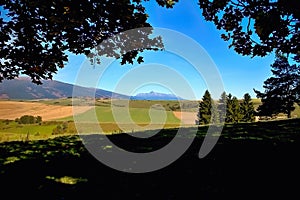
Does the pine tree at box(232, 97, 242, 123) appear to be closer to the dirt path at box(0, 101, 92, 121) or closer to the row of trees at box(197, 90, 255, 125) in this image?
the row of trees at box(197, 90, 255, 125)

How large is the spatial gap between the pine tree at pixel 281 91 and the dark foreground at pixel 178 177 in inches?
2148

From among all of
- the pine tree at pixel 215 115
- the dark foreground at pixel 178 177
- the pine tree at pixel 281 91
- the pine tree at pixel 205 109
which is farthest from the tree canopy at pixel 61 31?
the pine tree at pixel 215 115

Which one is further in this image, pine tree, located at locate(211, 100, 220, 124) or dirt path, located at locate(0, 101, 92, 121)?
pine tree, located at locate(211, 100, 220, 124)

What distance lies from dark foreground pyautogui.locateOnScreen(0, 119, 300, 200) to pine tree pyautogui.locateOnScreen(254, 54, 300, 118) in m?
54.6

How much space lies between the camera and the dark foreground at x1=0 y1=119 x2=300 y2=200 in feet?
21.6

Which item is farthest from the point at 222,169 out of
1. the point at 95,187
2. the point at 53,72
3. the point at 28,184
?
the point at 53,72

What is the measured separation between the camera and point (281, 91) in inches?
2436

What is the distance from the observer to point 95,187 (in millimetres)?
7523

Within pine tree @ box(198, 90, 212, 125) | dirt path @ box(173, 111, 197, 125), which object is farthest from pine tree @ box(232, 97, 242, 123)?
dirt path @ box(173, 111, 197, 125)

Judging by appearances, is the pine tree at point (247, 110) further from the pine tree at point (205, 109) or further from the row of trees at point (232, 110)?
the pine tree at point (205, 109)

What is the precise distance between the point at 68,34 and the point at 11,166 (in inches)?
216

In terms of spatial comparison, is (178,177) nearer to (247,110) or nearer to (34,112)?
(34,112)

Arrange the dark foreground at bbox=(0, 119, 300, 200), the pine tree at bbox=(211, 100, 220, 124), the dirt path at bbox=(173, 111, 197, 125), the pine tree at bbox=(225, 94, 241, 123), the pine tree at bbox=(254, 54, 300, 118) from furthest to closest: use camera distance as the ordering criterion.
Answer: the pine tree at bbox=(211, 100, 220, 124), the dirt path at bbox=(173, 111, 197, 125), the pine tree at bbox=(225, 94, 241, 123), the pine tree at bbox=(254, 54, 300, 118), the dark foreground at bbox=(0, 119, 300, 200)

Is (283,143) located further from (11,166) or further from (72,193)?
(11,166)
